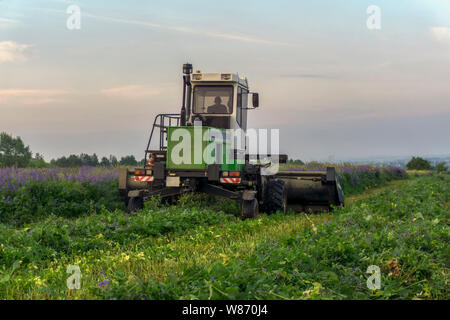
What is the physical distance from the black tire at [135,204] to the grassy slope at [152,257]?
3.80ft

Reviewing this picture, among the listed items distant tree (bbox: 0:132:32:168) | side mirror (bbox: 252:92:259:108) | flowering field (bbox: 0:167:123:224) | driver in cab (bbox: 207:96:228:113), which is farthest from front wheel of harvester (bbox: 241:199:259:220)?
distant tree (bbox: 0:132:32:168)

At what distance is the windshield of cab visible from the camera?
39.0ft

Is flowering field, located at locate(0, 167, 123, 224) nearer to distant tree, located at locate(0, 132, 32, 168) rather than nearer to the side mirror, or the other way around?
the side mirror

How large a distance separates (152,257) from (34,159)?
19.2 metres

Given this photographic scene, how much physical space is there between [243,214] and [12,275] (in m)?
5.67

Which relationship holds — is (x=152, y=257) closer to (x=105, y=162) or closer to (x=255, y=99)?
(x=255, y=99)

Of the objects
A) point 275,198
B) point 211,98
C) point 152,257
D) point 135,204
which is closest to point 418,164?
point 275,198

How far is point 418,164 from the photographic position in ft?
199

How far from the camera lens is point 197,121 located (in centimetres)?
1145

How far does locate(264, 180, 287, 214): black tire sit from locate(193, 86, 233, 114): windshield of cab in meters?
2.38

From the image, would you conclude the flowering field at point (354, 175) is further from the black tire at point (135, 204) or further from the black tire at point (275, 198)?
the black tire at point (135, 204)

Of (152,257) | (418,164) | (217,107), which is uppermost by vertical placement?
(217,107)
